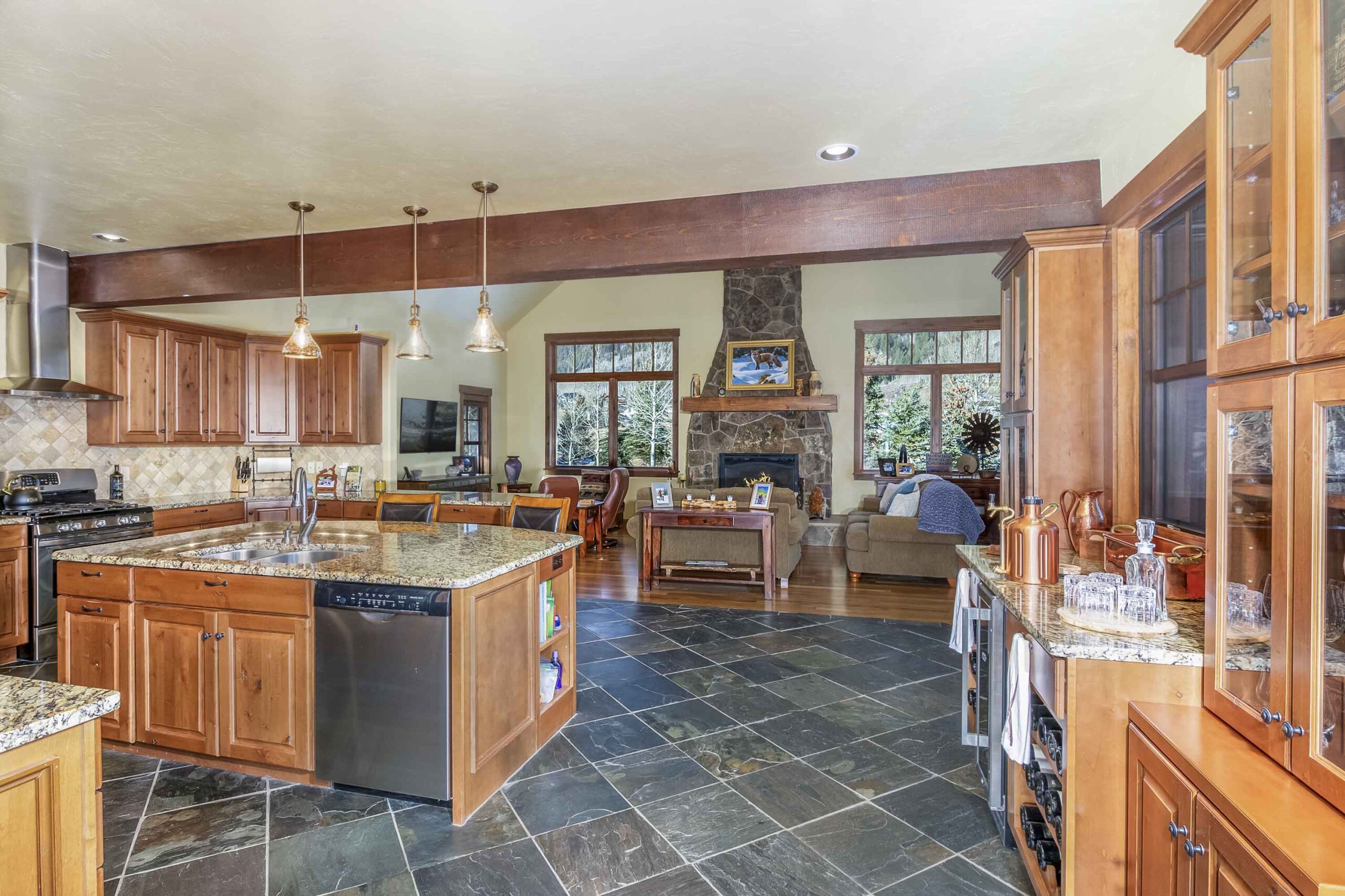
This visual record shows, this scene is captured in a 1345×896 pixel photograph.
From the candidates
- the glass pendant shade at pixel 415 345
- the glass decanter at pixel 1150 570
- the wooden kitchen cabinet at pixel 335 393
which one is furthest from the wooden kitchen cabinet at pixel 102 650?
the wooden kitchen cabinet at pixel 335 393

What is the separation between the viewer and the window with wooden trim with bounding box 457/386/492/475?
8953 mm

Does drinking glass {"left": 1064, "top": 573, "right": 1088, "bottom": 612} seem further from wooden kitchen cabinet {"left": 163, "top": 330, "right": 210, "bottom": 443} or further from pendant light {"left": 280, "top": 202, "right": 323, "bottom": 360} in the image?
wooden kitchen cabinet {"left": 163, "top": 330, "right": 210, "bottom": 443}

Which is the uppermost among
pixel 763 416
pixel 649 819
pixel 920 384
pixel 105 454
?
pixel 920 384

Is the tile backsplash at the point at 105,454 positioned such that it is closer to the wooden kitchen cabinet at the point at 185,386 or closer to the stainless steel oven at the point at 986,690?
the wooden kitchen cabinet at the point at 185,386

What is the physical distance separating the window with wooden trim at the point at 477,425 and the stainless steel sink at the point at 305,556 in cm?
598

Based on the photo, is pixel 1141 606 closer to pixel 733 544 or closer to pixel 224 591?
pixel 224 591

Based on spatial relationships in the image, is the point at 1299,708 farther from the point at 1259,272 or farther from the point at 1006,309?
the point at 1006,309

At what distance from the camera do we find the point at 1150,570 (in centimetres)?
177

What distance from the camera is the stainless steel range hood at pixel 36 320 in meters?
4.44

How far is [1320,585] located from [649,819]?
1.93 m

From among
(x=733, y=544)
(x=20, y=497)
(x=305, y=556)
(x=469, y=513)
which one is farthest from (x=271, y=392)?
(x=733, y=544)

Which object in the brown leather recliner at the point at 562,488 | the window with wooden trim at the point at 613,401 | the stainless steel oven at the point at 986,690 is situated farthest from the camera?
the window with wooden trim at the point at 613,401

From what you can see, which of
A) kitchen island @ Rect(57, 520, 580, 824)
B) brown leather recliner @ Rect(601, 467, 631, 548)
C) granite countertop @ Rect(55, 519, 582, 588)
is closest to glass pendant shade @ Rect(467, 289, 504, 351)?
granite countertop @ Rect(55, 519, 582, 588)

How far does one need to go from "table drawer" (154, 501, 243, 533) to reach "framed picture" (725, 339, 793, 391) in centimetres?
587
